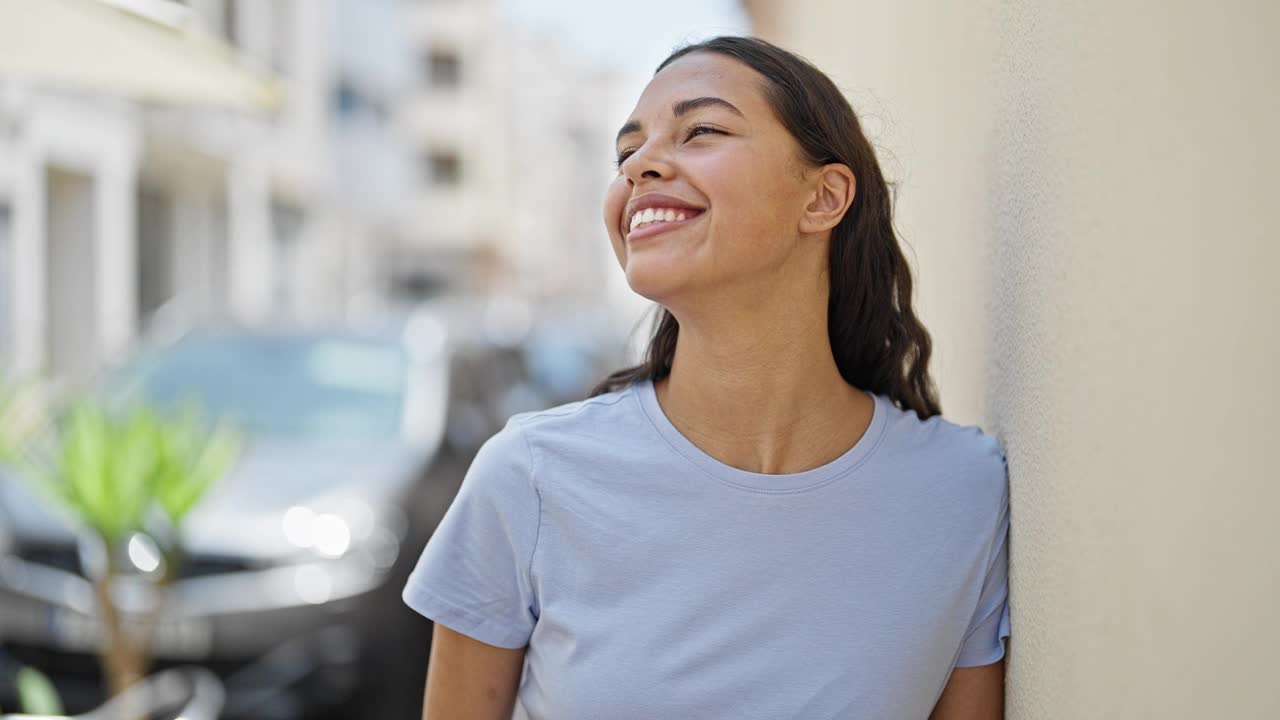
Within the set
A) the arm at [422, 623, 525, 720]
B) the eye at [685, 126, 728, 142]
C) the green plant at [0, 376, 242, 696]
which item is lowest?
the green plant at [0, 376, 242, 696]

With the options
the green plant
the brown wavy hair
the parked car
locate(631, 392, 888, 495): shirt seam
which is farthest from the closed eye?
the parked car

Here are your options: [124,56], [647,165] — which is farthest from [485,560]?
[124,56]

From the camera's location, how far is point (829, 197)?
184cm

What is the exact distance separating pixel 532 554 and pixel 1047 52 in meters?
0.90

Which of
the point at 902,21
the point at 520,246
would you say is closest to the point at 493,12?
the point at 520,246

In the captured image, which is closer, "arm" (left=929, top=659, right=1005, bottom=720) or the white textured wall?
the white textured wall

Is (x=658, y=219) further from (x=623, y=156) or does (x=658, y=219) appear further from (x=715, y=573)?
(x=715, y=573)

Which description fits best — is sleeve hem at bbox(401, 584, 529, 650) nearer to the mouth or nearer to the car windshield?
the mouth

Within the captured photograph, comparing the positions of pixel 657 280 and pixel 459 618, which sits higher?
pixel 657 280

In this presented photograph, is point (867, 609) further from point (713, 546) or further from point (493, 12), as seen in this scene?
point (493, 12)

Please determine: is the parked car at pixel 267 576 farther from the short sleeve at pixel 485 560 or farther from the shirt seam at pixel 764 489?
the shirt seam at pixel 764 489

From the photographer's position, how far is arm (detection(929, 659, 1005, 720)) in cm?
175

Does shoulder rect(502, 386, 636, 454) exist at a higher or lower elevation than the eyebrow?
lower

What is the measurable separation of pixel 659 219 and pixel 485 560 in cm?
52
